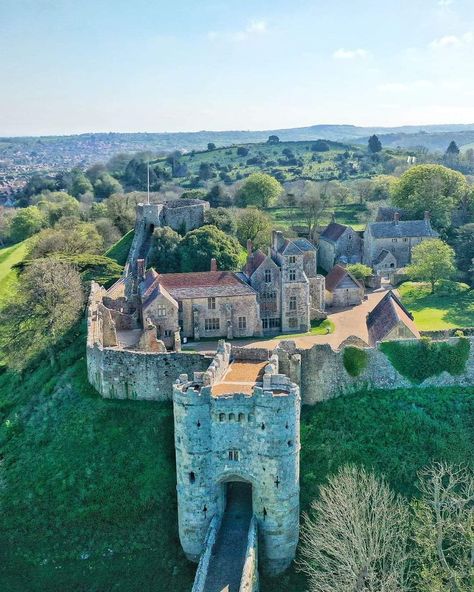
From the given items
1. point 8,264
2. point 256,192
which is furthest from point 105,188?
point 256,192

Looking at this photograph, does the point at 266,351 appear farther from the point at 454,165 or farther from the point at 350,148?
the point at 350,148

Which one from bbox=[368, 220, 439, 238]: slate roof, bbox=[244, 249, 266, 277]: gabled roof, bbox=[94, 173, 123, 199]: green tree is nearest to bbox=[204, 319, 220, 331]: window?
bbox=[244, 249, 266, 277]: gabled roof

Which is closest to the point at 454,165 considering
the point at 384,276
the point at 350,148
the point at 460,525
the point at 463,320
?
the point at 350,148

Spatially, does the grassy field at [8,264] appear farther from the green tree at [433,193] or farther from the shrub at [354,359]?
the green tree at [433,193]

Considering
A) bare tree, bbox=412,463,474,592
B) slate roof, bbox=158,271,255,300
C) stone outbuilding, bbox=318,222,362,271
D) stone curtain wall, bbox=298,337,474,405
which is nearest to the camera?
bare tree, bbox=412,463,474,592

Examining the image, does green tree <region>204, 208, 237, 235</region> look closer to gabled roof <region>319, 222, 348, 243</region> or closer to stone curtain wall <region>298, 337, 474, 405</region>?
gabled roof <region>319, 222, 348, 243</region>

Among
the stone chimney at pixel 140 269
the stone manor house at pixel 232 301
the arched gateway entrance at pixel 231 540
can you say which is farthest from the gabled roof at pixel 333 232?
the arched gateway entrance at pixel 231 540
